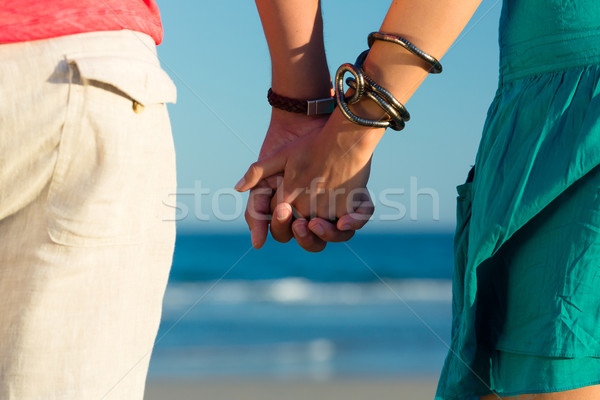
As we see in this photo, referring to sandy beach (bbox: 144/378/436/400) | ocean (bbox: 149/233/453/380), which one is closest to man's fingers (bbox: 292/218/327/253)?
sandy beach (bbox: 144/378/436/400)

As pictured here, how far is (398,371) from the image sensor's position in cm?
514

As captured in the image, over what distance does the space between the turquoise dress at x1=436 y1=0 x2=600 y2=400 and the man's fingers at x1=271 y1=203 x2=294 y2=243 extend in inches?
20.0

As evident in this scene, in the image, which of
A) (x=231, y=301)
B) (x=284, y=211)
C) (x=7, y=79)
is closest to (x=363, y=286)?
(x=231, y=301)

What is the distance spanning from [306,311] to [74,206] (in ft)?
27.9

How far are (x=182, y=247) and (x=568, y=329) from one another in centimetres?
1609

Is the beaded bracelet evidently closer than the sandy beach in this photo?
Yes

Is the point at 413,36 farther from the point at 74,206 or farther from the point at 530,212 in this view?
the point at 74,206

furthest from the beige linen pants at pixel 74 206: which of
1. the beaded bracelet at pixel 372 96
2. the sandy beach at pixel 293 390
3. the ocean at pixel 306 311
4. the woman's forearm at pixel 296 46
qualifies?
the ocean at pixel 306 311

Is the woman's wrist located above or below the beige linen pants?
above

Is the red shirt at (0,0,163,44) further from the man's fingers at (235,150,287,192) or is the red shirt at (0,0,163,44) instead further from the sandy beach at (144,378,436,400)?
the sandy beach at (144,378,436,400)

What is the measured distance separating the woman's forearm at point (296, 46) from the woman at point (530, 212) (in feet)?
0.86

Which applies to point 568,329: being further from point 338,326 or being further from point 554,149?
point 338,326

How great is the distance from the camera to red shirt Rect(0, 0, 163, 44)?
0.80 metres

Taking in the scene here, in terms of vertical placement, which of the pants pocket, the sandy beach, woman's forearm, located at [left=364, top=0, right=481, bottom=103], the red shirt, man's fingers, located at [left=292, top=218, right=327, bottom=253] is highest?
woman's forearm, located at [left=364, top=0, right=481, bottom=103]
